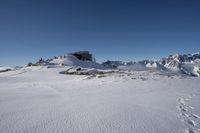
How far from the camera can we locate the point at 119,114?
5188 mm

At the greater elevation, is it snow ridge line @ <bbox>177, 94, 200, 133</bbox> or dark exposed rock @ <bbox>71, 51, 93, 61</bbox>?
dark exposed rock @ <bbox>71, 51, 93, 61</bbox>

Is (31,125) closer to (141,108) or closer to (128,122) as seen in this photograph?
(128,122)

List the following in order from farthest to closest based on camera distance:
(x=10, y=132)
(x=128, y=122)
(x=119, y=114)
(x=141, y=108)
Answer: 1. (x=141, y=108)
2. (x=119, y=114)
3. (x=128, y=122)
4. (x=10, y=132)

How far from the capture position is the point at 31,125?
426cm

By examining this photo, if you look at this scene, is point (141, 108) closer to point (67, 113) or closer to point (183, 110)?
point (183, 110)

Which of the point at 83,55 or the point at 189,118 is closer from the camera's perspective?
the point at 189,118

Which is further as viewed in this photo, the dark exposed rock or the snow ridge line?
the dark exposed rock

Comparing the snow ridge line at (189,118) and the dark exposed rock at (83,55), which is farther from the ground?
the dark exposed rock at (83,55)

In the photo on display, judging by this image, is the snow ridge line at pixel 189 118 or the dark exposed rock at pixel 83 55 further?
the dark exposed rock at pixel 83 55

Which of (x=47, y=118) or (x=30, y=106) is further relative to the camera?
(x=30, y=106)

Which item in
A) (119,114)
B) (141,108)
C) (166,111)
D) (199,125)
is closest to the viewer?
(199,125)

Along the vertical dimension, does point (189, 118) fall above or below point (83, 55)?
below

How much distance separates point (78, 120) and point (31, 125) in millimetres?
1241

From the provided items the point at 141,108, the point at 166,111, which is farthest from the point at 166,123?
the point at 141,108
